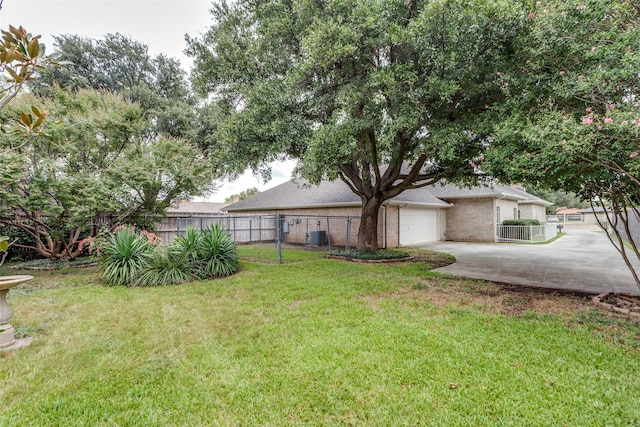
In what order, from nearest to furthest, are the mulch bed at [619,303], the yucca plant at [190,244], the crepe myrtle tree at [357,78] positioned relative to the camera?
the mulch bed at [619,303] < the crepe myrtle tree at [357,78] < the yucca plant at [190,244]

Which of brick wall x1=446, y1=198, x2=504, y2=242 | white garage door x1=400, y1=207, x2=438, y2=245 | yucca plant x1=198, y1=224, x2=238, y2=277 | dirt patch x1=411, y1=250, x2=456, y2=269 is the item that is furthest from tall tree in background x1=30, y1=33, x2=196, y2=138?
brick wall x1=446, y1=198, x2=504, y2=242

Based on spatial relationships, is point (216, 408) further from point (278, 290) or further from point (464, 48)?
point (464, 48)

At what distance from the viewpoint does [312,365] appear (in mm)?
3395

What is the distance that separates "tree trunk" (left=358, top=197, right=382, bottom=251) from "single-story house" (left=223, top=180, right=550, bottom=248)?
2.57 metres

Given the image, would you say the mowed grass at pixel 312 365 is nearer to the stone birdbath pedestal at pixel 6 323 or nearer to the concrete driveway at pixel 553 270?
the stone birdbath pedestal at pixel 6 323

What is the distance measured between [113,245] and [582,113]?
1069 centimetres

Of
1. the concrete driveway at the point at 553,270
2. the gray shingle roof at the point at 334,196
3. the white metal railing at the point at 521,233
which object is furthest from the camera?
the white metal railing at the point at 521,233

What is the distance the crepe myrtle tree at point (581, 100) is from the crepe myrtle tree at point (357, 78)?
1.11 meters

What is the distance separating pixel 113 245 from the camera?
7.88 metres

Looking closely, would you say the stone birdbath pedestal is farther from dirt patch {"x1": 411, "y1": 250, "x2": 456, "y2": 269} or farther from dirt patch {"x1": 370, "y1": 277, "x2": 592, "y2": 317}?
dirt patch {"x1": 411, "y1": 250, "x2": 456, "y2": 269}

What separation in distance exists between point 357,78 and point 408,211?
31.9ft

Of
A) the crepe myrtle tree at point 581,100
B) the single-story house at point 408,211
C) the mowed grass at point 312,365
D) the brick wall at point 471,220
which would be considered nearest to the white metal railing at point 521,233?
the single-story house at point 408,211

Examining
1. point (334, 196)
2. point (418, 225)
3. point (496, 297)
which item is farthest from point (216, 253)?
point (418, 225)

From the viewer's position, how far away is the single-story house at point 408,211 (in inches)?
595
